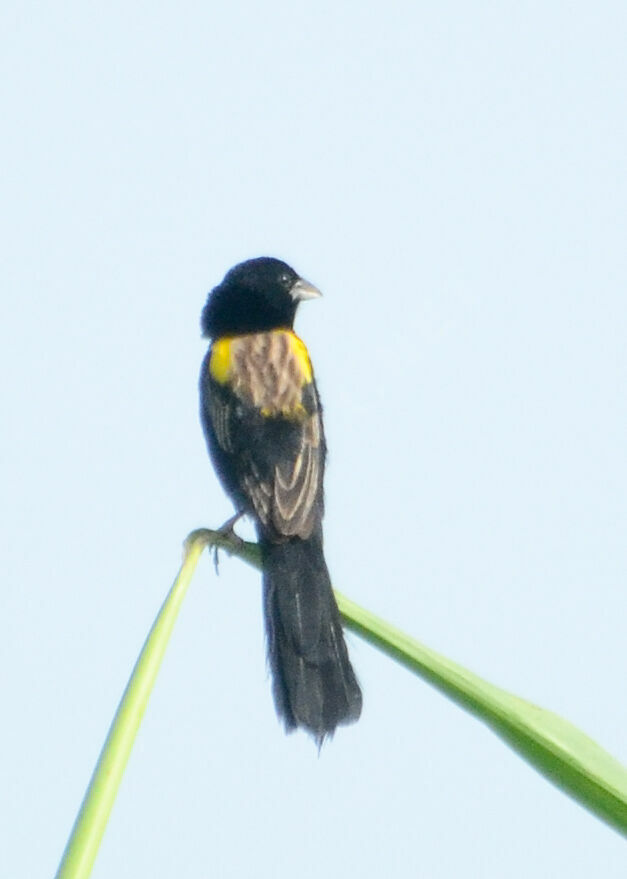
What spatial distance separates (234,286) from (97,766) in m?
4.84

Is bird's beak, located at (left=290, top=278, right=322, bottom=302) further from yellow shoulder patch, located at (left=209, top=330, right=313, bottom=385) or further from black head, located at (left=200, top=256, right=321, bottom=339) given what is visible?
yellow shoulder patch, located at (left=209, top=330, right=313, bottom=385)

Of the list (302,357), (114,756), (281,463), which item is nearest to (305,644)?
(281,463)

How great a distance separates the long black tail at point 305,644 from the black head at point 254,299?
5.71 feet

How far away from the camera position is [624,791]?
6.81 ft

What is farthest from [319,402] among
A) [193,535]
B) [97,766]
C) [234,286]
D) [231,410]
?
[97,766]

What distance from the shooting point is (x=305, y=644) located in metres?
4.57

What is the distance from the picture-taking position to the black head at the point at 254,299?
643 cm

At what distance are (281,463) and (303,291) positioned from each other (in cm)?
153

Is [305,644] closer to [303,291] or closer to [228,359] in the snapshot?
[228,359]

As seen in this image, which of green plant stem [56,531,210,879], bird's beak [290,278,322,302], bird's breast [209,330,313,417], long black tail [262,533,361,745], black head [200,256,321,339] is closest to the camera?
green plant stem [56,531,210,879]

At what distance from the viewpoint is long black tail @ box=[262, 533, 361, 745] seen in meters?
4.40

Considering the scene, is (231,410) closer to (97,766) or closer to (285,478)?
(285,478)

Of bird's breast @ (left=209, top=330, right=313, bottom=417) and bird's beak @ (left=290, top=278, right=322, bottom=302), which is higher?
bird's beak @ (left=290, top=278, right=322, bottom=302)

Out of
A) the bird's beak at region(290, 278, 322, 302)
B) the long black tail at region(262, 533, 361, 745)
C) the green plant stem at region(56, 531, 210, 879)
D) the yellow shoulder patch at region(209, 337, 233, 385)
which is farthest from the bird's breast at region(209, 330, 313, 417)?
the green plant stem at region(56, 531, 210, 879)
